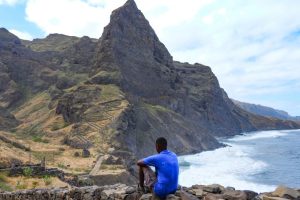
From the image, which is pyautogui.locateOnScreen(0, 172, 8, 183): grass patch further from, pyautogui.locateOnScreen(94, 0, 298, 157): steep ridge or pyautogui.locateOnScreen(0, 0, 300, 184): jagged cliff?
pyautogui.locateOnScreen(94, 0, 298, 157): steep ridge

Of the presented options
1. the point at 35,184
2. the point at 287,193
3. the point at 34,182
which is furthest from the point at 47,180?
the point at 287,193

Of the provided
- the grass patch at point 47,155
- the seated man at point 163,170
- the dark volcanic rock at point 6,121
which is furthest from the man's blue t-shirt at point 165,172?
the dark volcanic rock at point 6,121

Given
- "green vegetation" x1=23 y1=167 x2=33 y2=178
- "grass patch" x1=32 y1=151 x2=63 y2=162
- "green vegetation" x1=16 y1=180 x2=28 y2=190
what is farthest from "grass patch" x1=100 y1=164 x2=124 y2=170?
"green vegetation" x1=16 y1=180 x2=28 y2=190

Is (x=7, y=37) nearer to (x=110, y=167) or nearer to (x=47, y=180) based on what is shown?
(x=110, y=167)

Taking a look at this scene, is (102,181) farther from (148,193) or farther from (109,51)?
(109,51)

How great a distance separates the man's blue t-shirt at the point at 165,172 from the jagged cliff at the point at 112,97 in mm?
45411

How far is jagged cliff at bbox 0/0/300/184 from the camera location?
79.6 meters

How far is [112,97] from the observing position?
297 feet

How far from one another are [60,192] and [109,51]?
100 m

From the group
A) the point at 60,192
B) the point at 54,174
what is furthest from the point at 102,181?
the point at 60,192

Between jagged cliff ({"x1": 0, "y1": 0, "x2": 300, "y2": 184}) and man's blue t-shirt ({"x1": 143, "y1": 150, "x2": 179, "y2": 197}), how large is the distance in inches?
1788

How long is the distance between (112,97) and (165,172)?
81.2 metres

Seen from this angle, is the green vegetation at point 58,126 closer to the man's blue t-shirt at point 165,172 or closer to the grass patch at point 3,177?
the grass patch at point 3,177

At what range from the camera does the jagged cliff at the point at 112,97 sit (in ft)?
261
